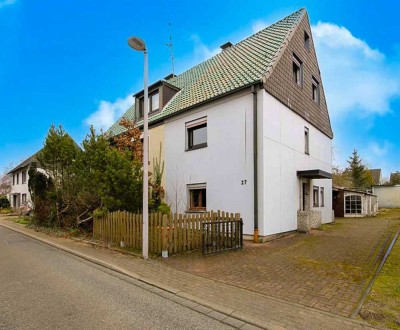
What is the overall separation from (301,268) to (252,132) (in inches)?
224

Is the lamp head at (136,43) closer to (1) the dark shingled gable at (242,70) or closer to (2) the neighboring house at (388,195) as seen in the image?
(1) the dark shingled gable at (242,70)

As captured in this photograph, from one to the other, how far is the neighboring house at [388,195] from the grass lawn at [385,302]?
39.7 meters

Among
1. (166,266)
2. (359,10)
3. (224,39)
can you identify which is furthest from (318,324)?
(224,39)

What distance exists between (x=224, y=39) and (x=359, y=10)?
9319mm

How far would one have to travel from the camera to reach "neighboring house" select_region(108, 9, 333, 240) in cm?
1145

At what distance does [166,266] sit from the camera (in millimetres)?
7320

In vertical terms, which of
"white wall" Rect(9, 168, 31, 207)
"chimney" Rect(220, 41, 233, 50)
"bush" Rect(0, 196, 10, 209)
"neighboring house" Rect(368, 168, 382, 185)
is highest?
"chimney" Rect(220, 41, 233, 50)

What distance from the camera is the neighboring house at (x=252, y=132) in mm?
11445

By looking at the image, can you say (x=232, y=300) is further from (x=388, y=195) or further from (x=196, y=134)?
(x=388, y=195)

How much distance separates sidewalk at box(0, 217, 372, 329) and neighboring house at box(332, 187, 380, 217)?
22.5 m

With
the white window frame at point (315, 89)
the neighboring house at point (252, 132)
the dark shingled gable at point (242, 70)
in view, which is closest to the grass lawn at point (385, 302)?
the neighboring house at point (252, 132)

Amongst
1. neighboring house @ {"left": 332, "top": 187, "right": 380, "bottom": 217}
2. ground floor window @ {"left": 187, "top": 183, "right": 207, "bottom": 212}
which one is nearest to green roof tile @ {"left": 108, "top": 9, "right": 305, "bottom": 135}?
ground floor window @ {"left": 187, "top": 183, "right": 207, "bottom": 212}

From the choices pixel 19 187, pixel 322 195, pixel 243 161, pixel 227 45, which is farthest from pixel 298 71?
pixel 19 187

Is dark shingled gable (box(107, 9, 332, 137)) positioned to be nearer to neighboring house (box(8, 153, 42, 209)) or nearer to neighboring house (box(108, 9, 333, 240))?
neighboring house (box(108, 9, 333, 240))
